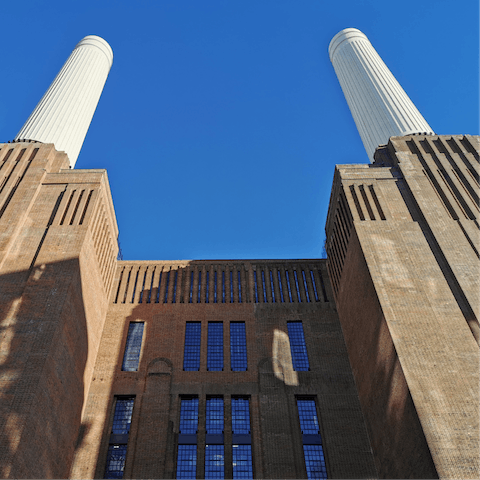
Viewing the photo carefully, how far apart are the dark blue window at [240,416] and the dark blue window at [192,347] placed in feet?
11.1

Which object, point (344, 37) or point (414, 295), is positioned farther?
point (344, 37)

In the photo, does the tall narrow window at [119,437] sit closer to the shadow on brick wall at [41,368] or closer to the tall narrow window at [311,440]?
the shadow on brick wall at [41,368]

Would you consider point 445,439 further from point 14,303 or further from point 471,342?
point 14,303

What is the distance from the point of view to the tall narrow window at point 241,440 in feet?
76.6

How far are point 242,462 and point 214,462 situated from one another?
153cm

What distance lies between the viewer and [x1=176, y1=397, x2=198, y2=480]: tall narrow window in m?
23.3

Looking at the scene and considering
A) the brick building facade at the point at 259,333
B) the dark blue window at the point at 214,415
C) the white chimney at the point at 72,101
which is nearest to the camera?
the brick building facade at the point at 259,333

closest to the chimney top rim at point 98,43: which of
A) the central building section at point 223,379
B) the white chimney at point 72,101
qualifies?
the white chimney at point 72,101

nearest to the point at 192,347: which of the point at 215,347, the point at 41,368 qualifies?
the point at 215,347

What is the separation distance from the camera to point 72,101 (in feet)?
137

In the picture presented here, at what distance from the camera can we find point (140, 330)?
2984 centimetres

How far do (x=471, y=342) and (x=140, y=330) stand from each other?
2010cm

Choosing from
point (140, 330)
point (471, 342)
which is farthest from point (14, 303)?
point (471, 342)

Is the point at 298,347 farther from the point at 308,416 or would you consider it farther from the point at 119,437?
the point at 119,437
